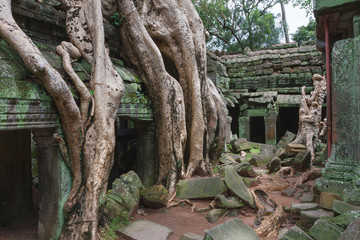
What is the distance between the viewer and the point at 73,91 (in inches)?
128

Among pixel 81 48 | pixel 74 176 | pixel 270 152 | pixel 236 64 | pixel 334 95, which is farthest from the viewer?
pixel 236 64

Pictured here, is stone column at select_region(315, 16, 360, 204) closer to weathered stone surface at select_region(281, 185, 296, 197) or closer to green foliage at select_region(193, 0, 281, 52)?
weathered stone surface at select_region(281, 185, 296, 197)

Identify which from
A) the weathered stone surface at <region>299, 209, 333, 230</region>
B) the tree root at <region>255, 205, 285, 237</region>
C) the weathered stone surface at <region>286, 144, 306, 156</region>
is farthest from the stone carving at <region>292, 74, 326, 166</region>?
the weathered stone surface at <region>299, 209, 333, 230</region>

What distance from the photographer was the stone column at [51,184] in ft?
10.3

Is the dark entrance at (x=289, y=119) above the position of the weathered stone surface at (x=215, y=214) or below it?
above

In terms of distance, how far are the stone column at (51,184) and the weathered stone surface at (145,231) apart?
0.81 meters

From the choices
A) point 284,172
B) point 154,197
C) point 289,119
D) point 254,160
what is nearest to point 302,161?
point 284,172

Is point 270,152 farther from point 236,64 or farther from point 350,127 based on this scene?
point 236,64

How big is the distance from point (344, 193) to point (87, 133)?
3.11 metres

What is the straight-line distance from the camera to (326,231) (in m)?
2.39

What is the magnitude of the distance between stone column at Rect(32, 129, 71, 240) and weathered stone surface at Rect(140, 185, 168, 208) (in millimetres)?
1328

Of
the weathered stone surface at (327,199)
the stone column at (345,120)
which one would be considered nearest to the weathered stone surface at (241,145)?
the stone column at (345,120)

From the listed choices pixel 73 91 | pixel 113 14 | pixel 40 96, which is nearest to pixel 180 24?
pixel 113 14

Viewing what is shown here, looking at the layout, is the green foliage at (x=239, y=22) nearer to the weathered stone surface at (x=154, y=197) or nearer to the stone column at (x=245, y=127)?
the stone column at (x=245, y=127)
